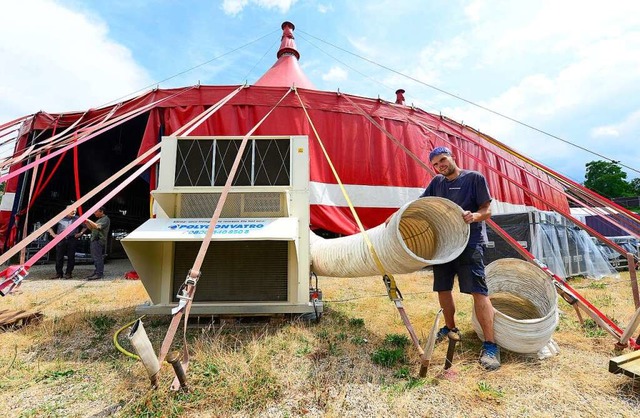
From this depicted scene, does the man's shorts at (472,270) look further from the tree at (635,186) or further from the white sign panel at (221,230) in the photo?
the tree at (635,186)

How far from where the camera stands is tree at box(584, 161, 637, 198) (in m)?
42.0

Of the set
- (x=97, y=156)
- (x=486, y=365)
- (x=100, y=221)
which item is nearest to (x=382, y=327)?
(x=486, y=365)

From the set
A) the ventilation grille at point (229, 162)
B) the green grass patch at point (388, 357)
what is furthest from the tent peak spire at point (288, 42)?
the green grass patch at point (388, 357)

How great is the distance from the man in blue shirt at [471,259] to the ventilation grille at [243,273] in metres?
1.51

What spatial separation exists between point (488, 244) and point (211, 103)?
6631 mm

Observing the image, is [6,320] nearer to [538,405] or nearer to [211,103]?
[538,405]

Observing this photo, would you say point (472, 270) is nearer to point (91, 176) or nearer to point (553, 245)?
point (553, 245)

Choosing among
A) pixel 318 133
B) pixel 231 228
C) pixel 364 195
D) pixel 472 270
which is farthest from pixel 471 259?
pixel 318 133

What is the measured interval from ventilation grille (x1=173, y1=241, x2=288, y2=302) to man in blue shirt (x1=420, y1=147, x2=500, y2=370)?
1509 mm

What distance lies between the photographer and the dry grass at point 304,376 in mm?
2008

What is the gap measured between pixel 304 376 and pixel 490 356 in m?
1.40

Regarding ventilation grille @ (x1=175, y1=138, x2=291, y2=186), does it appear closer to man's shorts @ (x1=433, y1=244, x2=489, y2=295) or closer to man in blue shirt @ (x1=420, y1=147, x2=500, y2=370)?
man in blue shirt @ (x1=420, y1=147, x2=500, y2=370)

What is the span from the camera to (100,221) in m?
6.84

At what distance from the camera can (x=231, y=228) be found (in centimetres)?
309
